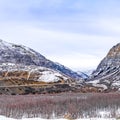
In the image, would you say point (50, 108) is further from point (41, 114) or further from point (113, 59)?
point (113, 59)

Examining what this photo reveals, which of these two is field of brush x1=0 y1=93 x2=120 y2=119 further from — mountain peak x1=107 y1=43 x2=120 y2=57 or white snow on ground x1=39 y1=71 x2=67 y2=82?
mountain peak x1=107 y1=43 x2=120 y2=57

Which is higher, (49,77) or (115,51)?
(115,51)

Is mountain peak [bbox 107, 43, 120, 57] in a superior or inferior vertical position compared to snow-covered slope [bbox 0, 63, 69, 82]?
superior

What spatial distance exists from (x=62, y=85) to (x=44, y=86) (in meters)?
3.41

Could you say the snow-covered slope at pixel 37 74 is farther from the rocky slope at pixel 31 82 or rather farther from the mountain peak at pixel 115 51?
the mountain peak at pixel 115 51

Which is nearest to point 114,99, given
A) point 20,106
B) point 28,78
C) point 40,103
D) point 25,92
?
point 40,103

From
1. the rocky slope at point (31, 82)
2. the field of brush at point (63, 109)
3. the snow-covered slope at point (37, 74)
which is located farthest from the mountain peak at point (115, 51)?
the field of brush at point (63, 109)

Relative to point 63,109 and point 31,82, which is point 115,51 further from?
point 63,109

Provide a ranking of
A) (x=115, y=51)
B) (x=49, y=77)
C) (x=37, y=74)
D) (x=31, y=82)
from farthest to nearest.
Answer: (x=115, y=51)
(x=37, y=74)
(x=49, y=77)
(x=31, y=82)

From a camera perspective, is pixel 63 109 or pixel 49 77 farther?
pixel 49 77

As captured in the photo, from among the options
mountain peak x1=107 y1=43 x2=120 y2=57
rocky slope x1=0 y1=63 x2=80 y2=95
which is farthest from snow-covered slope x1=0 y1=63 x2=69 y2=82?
mountain peak x1=107 y1=43 x2=120 y2=57

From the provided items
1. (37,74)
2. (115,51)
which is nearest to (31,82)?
(37,74)

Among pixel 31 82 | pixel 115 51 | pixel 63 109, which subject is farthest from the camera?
pixel 115 51

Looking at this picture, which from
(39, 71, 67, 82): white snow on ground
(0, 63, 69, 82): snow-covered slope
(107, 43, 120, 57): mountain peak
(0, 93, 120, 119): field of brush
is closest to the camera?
(0, 93, 120, 119): field of brush
